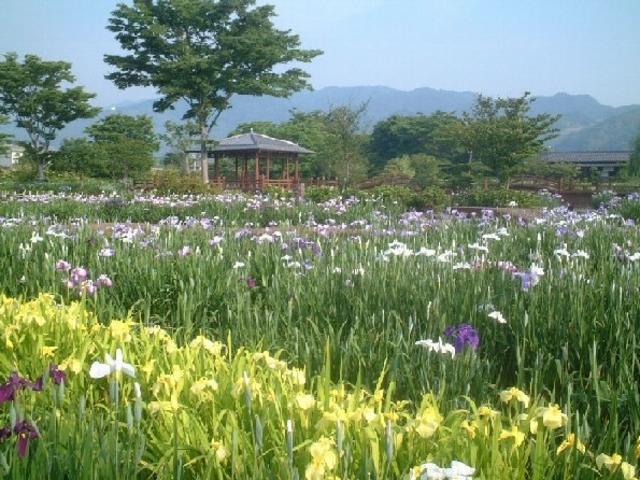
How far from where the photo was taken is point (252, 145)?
36.0 m

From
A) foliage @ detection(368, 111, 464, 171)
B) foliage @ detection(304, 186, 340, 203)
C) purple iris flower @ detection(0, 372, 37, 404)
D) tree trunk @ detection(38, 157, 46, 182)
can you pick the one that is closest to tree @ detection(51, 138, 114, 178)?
tree trunk @ detection(38, 157, 46, 182)

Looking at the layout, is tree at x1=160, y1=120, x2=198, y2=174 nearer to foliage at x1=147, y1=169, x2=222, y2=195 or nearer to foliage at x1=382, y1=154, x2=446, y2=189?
foliage at x1=382, y1=154, x2=446, y2=189

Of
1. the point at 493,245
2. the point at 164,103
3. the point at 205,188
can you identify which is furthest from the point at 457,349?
the point at 164,103

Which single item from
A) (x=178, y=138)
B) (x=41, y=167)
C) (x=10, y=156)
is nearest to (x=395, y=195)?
(x=41, y=167)

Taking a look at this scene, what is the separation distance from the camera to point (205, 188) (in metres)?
21.5

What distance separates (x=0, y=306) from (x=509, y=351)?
270 cm

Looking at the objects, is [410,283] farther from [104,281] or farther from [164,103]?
[164,103]

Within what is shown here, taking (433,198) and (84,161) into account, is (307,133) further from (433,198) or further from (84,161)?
(433,198)

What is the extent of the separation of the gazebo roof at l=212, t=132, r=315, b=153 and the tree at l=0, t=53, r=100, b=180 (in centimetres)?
983

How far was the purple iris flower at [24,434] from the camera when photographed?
1.81 metres

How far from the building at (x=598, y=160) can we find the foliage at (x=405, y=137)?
11037mm

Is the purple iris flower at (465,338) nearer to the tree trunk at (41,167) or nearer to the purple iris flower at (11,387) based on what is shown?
the purple iris flower at (11,387)

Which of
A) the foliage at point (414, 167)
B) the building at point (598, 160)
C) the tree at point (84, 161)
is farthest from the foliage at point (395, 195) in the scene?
the building at point (598, 160)

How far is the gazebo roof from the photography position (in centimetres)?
3606
